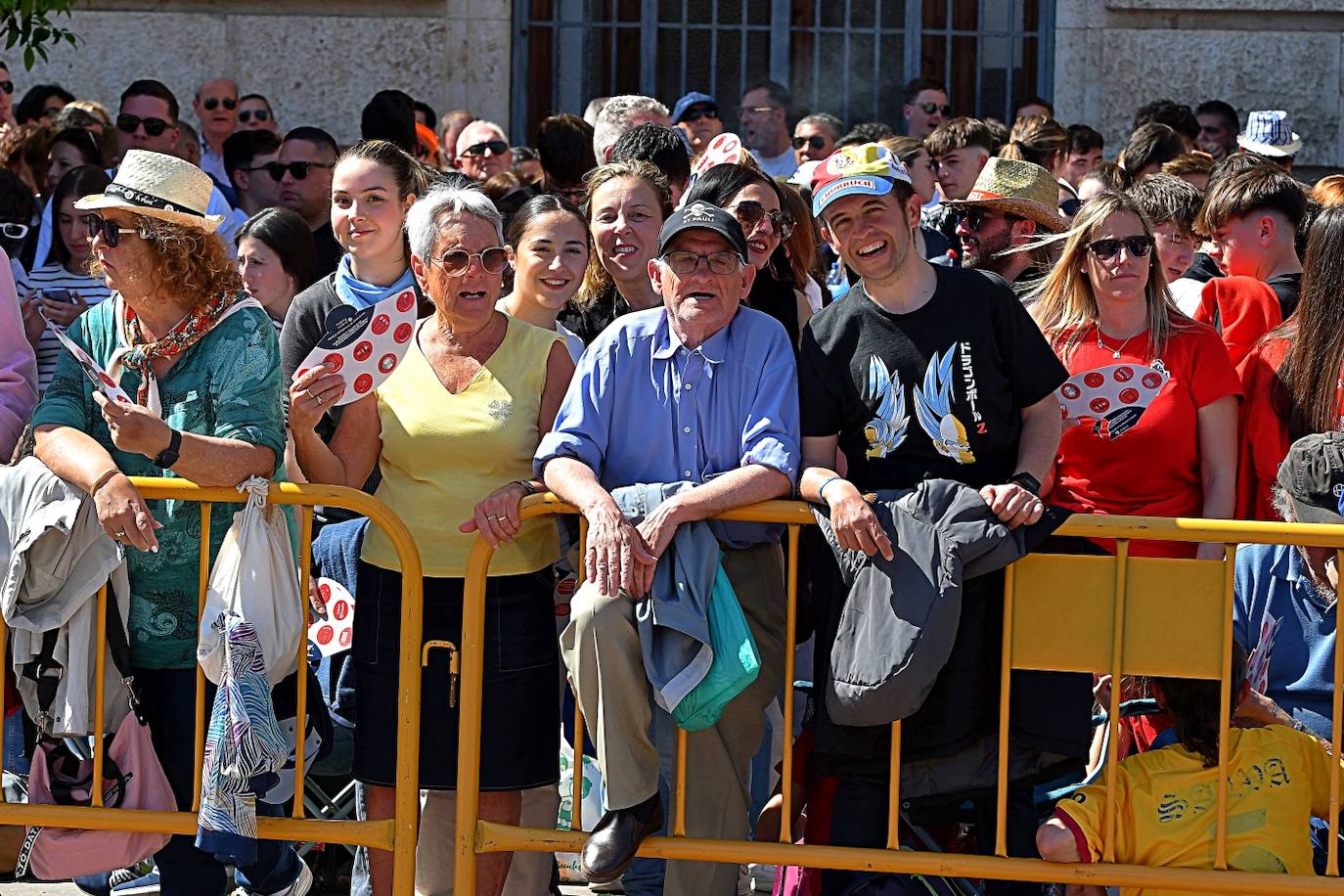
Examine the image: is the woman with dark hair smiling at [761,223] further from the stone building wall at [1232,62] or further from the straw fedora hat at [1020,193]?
the stone building wall at [1232,62]

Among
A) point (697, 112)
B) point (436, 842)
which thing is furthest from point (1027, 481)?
point (697, 112)

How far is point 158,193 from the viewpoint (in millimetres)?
4551

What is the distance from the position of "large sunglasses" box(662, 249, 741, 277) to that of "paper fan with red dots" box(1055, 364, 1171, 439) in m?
0.93

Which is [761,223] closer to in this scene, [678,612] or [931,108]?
[678,612]

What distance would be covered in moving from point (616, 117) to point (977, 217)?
164 centimetres

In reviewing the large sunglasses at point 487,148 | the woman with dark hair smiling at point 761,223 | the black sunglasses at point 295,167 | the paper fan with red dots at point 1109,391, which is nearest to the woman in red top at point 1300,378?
the paper fan with red dots at point 1109,391

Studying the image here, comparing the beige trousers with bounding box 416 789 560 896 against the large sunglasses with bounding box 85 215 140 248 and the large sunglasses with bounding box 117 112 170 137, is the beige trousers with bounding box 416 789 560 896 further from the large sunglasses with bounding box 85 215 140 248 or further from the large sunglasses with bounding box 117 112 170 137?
the large sunglasses with bounding box 117 112 170 137

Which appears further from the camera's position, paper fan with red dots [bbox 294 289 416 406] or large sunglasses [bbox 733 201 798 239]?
large sunglasses [bbox 733 201 798 239]

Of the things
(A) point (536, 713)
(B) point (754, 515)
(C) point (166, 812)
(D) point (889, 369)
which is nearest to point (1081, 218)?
(D) point (889, 369)

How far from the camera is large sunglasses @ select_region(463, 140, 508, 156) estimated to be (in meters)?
9.41

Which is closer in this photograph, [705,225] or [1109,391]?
[705,225]

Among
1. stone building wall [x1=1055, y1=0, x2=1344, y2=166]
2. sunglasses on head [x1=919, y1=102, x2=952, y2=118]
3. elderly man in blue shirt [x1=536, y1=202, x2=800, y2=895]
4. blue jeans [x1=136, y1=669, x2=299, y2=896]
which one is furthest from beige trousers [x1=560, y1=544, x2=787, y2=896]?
stone building wall [x1=1055, y1=0, x2=1344, y2=166]

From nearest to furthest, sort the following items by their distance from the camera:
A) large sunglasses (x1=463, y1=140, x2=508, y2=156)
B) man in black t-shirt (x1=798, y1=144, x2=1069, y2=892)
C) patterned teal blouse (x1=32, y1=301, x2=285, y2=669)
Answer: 1. man in black t-shirt (x1=798, y1=144, x2=1069, y2=892)
2. patterned teal blouse (x1=32, y1=301, x2=285, y2=669)
3. large sunglasses (x1=463, y1=140, x2=508, y2=156)

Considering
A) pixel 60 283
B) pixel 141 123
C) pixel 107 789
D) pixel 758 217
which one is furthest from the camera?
pixel 141 123
